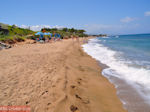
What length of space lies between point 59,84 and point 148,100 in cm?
244

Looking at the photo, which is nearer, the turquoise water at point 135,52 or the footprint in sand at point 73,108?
the footprint in sand at point 73,108

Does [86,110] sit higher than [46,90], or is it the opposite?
[46,90]

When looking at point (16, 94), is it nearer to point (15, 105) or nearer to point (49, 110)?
point (15, 105)

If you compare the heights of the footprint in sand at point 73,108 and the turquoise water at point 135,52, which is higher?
the footprint in sand at point 73,108

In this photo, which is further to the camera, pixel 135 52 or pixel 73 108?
pixel 135 52

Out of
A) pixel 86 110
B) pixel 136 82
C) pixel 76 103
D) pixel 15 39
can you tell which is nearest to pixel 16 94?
pixel 76 103

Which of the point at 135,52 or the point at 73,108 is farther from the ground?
the point at 73,108

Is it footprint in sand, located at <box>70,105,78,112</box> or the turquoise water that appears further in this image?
the turquoise water

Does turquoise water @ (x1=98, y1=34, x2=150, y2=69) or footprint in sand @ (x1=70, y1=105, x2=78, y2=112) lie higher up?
footprint in sand @ (x1=70, y1=105, x2=78, y2=112)

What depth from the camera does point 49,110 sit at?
1.78 m

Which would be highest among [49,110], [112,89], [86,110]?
[49,110]

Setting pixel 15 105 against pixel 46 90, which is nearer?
pixel 15 105

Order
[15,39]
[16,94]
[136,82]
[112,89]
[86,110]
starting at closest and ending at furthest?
[86,110] < [16,94] < [112,89] < [136,82] < [15,39]

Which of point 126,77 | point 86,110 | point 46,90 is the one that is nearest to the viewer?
point 86,110
